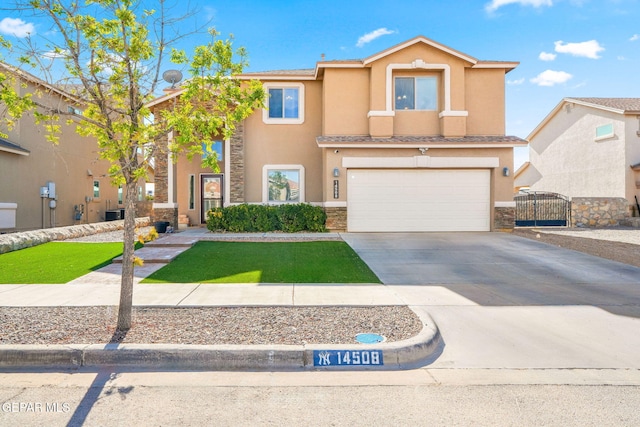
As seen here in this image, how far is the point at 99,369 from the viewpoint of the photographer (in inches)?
164

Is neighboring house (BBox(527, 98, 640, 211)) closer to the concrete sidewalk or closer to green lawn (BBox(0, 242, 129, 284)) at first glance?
the concrete sidewalk

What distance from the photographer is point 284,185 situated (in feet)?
54.4

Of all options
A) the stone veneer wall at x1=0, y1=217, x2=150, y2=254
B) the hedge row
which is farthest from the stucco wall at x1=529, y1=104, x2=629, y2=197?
the stone veneer wall at x1=0, y1=217, x2=150, y2=254

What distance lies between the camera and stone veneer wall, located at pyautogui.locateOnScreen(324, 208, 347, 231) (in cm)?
1502

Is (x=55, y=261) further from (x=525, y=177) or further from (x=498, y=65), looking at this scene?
(x=525, y=177)

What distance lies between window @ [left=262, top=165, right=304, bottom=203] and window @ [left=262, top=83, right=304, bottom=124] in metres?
2.07

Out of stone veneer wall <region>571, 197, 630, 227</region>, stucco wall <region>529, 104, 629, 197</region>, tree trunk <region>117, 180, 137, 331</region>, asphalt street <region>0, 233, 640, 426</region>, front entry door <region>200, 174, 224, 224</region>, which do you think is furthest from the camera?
stucco wall <region>529, 104, 629, 197</region>

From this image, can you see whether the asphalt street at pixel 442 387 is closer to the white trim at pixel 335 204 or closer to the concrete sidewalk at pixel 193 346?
the concrete sidewalk at pixel 193 346

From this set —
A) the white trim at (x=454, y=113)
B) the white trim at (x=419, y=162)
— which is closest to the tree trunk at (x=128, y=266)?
the white trim at (x=419, y=162)

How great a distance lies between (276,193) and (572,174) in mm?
18275

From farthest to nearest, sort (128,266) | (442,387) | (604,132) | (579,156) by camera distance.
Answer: (579,156) → (604,132) → (128,266) → (442,387)

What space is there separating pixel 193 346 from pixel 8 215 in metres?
15.3

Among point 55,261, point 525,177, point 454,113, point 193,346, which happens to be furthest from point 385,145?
point 525,177

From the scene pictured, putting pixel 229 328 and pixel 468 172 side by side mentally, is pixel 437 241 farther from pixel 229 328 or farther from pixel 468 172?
pixel 229 328
